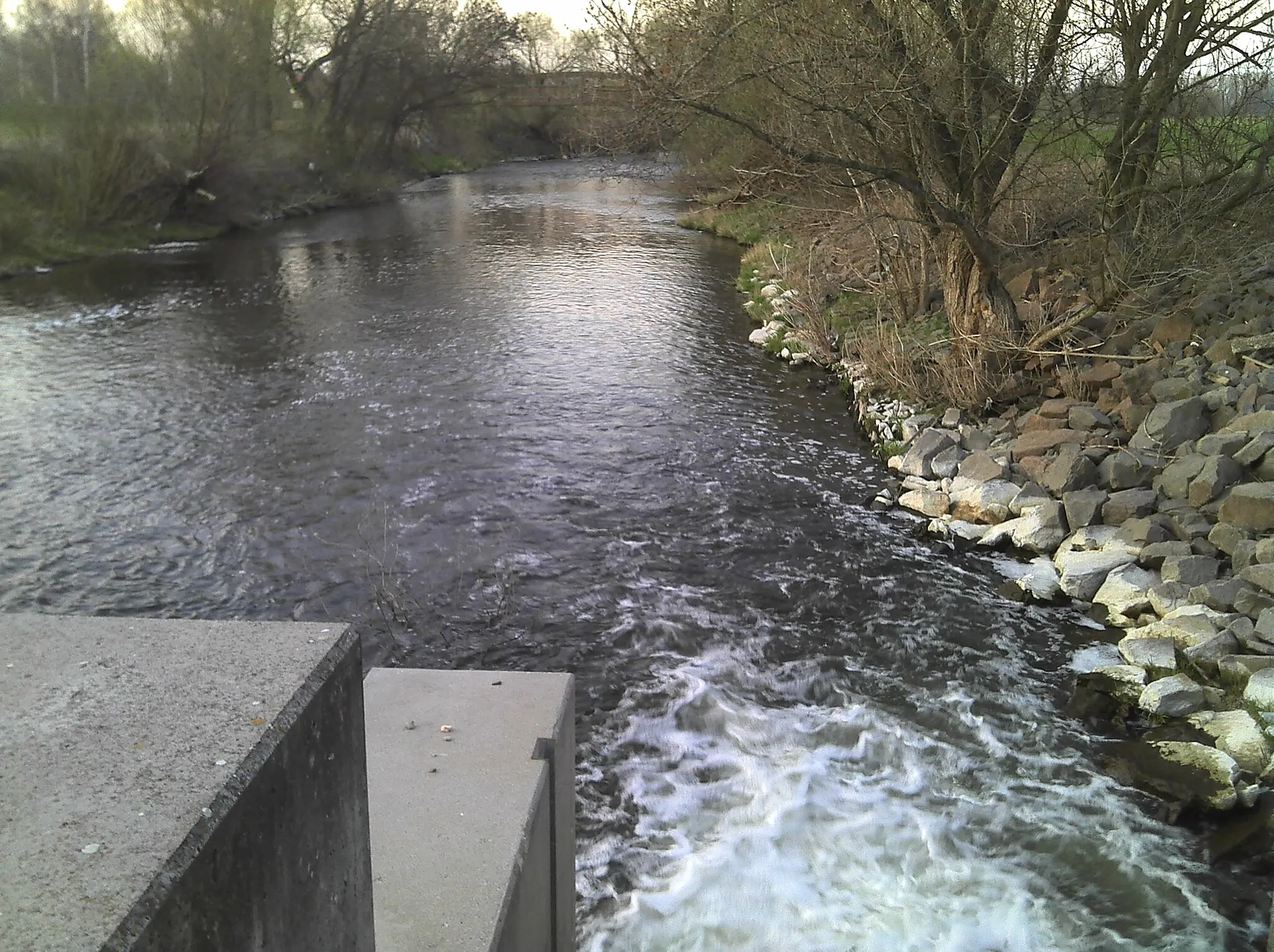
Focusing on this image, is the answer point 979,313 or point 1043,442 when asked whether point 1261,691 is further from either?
point 979,313

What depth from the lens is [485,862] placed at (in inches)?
131

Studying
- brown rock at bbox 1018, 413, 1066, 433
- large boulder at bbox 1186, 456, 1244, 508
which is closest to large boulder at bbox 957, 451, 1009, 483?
brown rock at bbox 1018, 413, 1066, 433

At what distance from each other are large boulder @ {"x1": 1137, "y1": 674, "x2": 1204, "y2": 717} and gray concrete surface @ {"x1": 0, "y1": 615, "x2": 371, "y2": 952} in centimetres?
576

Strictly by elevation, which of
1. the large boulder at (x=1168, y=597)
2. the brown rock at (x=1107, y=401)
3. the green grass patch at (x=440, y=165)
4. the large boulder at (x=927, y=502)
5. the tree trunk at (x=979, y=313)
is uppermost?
the green grass patch at (x=440, y=165)

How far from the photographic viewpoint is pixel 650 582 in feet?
28.1

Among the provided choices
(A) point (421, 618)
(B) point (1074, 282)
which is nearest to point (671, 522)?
(A) point (421, 618)

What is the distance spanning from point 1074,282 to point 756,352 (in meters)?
4.65

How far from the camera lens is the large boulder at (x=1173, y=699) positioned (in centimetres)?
649

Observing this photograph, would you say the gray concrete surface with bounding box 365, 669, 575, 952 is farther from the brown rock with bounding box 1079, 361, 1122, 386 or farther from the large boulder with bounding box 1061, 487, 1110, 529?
the brown rock with bounding box 1079, 361, 1122, 386

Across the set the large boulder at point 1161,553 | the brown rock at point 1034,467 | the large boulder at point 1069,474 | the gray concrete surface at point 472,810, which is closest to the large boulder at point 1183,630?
the large boulder at point 1161,553

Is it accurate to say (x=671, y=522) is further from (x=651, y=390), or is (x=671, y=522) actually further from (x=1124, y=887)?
(x=1124, y=887)

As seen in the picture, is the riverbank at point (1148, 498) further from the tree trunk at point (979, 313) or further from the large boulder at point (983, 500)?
the tree trunk at point (979, 313)

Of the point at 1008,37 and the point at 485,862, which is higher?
the point at 1008,37

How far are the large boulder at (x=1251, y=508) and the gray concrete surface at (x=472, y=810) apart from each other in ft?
19.7
